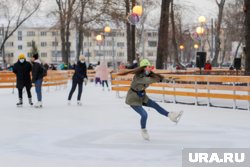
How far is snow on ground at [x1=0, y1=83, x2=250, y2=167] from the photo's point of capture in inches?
300

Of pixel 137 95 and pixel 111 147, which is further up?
pixel 137 95

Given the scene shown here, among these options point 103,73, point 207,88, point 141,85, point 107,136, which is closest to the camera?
point 141,85

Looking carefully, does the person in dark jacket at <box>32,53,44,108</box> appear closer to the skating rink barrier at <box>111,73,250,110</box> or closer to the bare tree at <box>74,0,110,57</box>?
the skating rink barrier at <box>111,73,250,110</box>

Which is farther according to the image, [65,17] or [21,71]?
[65,17]

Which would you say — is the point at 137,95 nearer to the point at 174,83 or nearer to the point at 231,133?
the point at 231,133

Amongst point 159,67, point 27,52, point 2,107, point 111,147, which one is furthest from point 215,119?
point 27,52

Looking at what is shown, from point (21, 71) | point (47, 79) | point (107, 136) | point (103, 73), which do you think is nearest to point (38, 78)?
point (21, 71)

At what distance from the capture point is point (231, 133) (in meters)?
10.0

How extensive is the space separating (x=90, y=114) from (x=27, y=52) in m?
120

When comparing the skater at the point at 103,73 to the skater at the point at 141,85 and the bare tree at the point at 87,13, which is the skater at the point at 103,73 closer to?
the bare tree at the point at 87,13

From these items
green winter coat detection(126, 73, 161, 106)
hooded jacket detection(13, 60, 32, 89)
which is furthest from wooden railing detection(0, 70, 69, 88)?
green winter coat detection(126, 73, 161, 106)

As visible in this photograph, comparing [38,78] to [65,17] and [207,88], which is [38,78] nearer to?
[207,88]

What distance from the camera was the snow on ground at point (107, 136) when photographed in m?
7.62

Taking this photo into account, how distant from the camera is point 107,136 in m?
9.83
